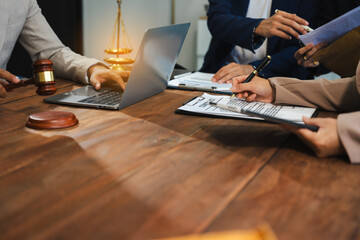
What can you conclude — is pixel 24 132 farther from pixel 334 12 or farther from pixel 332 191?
pixel 334 12

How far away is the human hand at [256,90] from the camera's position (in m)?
1.11

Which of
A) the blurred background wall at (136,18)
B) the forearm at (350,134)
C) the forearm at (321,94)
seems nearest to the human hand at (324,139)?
the forearm at (350,134)

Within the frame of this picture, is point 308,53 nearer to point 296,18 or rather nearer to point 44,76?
point 296,18

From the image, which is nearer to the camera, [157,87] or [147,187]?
[147,187]

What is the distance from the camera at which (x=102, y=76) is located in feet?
4.44

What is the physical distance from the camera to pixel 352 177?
636 mm

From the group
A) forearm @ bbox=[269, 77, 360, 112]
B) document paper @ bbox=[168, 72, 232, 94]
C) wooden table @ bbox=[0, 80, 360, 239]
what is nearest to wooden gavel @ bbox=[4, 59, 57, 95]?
wooden table @ bbox=[0, 80, 360, 239]

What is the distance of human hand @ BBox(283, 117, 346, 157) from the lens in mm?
712

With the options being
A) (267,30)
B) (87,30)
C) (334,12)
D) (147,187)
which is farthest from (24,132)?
(87,30)

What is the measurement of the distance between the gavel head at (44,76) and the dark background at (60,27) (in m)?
1.82

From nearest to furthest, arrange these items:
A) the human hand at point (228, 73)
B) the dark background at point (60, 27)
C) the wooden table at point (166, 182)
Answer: the wooden table at point (166, 182) → the human hand at point (228, 73) → the dark background at point (60, 27)

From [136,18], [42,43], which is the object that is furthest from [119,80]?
[136,18]

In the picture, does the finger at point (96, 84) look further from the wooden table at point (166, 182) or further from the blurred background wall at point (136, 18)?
the blurred background wall at point (136, 18)

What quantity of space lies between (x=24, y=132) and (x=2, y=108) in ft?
0.91
